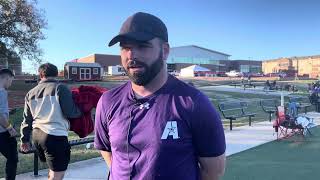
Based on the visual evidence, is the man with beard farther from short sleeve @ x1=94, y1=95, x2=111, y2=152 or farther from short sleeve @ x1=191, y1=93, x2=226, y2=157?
short sleeve @ x1=94, y1=95, x2=111, y2=152

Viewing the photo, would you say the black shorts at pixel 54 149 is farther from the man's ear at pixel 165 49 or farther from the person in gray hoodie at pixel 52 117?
the man's ear at pixel 165 49

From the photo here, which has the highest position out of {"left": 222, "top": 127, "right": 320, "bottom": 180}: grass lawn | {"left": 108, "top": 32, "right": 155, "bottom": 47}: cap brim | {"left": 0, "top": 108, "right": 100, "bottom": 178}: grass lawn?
{"left": 108, "top": 32, "right": 155, "bottom": 47}: cap brim

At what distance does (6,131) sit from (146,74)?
4098 millimetres

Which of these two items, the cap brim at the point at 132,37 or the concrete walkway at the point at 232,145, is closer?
the cap brim at the point at 132,37

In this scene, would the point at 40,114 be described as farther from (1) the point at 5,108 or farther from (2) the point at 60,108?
(1) the point at 5,108

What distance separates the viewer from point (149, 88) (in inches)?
105

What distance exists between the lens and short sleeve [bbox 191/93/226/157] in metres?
2.51

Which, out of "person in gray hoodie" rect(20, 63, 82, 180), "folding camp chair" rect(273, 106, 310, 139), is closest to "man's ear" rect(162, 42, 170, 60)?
"person in gray hoodie" rect(20, 63, 82, 180)

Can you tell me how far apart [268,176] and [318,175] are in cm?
82

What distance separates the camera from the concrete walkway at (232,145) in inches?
303

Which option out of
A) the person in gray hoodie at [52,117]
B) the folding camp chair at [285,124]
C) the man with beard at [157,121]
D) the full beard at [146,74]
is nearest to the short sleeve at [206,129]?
the man with beard at [157,121]

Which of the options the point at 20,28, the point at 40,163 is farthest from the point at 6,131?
the point at 20,28

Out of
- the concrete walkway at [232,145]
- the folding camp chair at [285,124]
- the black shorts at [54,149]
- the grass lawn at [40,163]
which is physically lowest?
the concrete walkway at [232,145]

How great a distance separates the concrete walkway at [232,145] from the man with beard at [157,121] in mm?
5074
